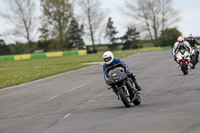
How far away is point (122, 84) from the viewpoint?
9.85 meters

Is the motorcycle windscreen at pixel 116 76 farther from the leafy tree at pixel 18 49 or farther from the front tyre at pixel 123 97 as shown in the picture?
the leafy tree at pixel 18 49

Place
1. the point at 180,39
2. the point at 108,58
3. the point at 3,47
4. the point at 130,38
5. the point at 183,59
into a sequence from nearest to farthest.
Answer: the point at 108,58
the point at 183,59
the point at 180,39
the point at 3,47
the point at 130,38

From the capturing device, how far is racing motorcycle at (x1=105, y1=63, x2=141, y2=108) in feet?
31.4

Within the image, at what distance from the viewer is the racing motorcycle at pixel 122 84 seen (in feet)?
31.4

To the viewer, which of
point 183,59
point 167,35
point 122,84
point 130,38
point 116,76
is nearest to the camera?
point 116,76

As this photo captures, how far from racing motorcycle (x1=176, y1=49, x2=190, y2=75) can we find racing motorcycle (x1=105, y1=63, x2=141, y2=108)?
23.4 ft

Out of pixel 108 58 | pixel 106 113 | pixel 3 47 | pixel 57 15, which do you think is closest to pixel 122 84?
pixel 108 58

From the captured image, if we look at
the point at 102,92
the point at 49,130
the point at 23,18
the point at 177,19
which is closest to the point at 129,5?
the point at 177,19

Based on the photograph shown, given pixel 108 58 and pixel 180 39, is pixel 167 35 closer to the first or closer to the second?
pixel 180 39

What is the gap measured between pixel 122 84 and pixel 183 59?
7.83 meters

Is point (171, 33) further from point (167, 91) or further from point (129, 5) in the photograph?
point (167, 91)

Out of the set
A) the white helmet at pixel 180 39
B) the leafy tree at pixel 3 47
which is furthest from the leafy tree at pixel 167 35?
the white helmet at pixel 180 39

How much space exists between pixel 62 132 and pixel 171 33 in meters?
85.2

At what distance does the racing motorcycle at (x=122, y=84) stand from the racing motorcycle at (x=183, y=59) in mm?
7130
